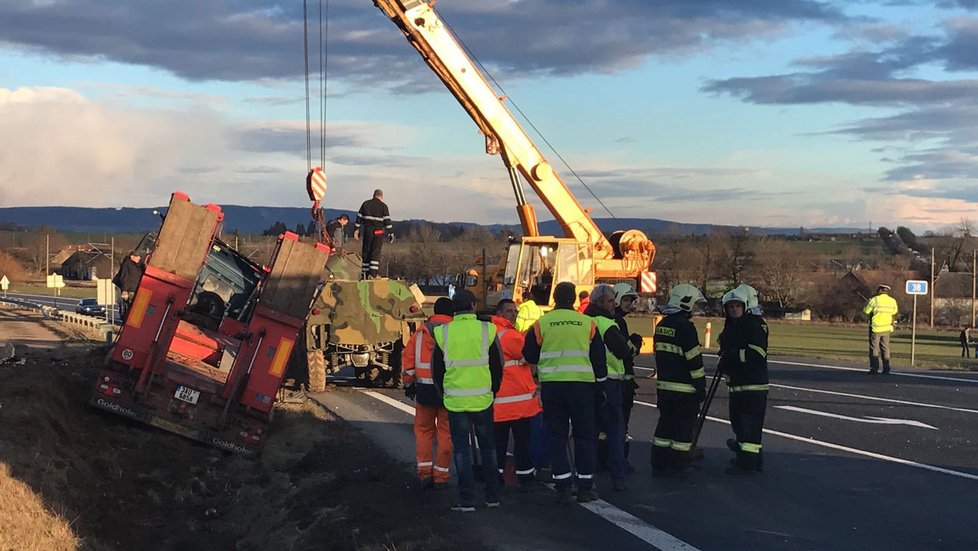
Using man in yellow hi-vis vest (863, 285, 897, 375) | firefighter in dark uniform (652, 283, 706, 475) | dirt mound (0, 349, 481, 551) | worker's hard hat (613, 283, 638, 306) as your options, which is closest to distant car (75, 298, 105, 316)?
man in yellow hi-vis vest (863, 285, 897, 375)

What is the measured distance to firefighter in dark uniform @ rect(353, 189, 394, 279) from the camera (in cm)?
1884

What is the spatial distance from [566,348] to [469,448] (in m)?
1.18

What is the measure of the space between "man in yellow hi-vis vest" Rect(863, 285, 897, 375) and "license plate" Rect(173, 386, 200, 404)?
14616 millimetres

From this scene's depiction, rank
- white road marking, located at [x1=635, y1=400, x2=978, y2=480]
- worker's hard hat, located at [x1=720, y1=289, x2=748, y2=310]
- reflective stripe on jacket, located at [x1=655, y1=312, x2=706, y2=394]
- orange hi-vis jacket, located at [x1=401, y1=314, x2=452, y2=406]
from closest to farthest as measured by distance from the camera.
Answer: orange hi-vis jacket, located at [x1=401, y1=314, x2=452, y2=406]
reflective stripe on jacket, located at [x1=655, y1=312, x2=706, y2=394]
worker's hard hat, located at [x1=720, y1=289, x2=748, y2=310]
white road marking, located at [x1=635, y1=400, x2=978, y2=480]

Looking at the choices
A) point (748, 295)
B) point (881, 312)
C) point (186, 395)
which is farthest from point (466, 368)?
point (881, 312)

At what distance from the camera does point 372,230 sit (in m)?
18.9

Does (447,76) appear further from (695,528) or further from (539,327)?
(695,528)

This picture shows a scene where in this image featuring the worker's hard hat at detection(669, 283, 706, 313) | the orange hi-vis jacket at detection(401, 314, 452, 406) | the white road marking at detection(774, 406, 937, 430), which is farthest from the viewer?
the white road marking at detection(774, 406, 937, 430)

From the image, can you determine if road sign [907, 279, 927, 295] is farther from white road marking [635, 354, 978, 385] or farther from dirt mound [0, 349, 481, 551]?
dirt mound [0, 349, 481, 551]

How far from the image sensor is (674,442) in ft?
33.4

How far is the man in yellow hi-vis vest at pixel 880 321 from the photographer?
21438 mm

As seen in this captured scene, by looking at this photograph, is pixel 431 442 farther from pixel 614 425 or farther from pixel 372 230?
pixel 372 230

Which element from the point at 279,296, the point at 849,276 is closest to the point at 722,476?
the point at 279,296

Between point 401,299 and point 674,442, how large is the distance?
27.6 ft
